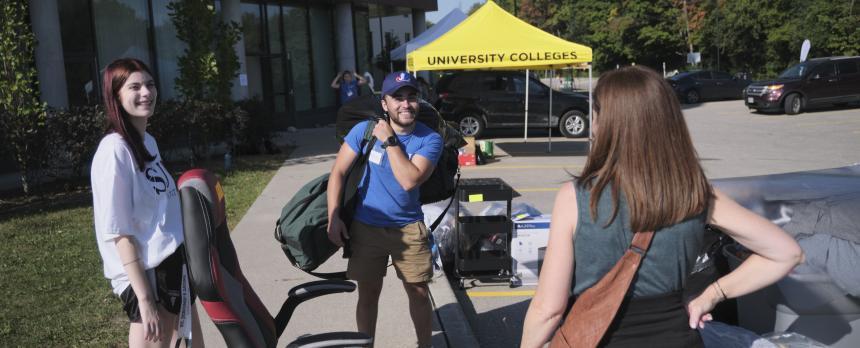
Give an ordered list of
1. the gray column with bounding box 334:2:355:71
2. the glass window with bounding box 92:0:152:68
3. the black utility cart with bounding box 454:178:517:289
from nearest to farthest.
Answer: the black utility cart with bounding box 454:178:517:289, the glass window with bounding box 92:0:152:68, the gray column with bounding box 334:2:355:71

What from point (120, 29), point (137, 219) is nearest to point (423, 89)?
point (137, 219)

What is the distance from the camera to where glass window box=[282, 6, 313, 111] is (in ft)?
73.3

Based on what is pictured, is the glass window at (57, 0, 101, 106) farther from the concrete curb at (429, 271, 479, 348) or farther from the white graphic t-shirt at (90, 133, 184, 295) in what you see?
the white graphic t-shirt at (90, 133, 184, 295)

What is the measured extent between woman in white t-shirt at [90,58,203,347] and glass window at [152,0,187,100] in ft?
49.7

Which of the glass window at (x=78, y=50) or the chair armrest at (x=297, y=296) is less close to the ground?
the glass window at (x=78, y=50)

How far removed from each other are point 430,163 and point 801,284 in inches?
71.3

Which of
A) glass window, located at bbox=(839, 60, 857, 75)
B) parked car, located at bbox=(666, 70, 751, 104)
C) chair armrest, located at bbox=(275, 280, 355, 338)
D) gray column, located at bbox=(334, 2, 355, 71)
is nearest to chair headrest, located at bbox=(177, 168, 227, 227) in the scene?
chair armrest, located at bbox=(275, 280, 355, 338)

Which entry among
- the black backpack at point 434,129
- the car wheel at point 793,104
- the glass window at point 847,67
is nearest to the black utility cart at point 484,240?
the black backpack at point 434,129

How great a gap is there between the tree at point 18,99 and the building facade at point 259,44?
2.62m

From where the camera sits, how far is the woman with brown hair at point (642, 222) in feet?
6.25

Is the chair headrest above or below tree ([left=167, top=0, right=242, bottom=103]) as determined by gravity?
below

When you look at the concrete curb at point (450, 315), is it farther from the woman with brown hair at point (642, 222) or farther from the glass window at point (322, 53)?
the glass window at point (322, 53)

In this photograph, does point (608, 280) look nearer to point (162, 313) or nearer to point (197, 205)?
point (197, 205)

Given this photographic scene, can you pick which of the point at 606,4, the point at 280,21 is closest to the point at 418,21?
the point at 280,21
